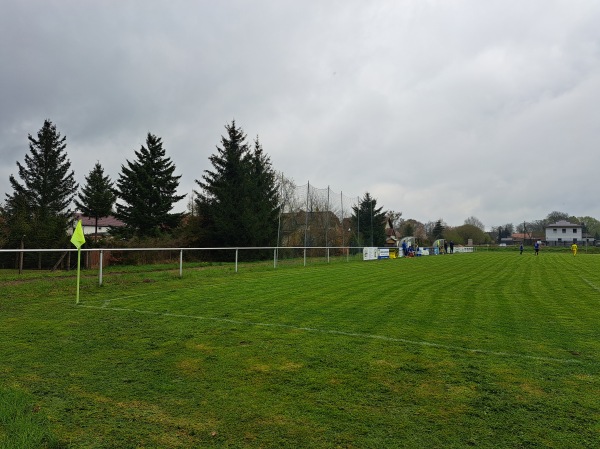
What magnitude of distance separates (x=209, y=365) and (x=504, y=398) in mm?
3039

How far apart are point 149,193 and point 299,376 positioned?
33.3 meters

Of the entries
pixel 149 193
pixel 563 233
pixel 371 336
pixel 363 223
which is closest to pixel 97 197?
pixel 149 193

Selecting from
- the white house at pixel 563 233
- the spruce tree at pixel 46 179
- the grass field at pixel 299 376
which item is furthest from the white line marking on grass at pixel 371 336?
the white house at pixel 563 233

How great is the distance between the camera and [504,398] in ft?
11.7

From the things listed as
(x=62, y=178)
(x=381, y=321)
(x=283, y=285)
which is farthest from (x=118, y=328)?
(x=62, y=178)

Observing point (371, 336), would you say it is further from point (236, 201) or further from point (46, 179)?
point (46, 179)

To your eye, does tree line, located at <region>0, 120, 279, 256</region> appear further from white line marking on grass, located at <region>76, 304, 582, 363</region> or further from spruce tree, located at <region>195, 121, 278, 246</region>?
white line marking on grass, located at <region>76, 304, 582, 363</region>

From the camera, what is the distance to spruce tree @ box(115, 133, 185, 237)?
33938 millimetres

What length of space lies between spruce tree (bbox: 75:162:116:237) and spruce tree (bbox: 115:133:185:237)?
1448 millimetres

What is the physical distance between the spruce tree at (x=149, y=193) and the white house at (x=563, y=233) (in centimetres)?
10556

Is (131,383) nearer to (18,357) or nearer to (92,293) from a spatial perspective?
(18,357)

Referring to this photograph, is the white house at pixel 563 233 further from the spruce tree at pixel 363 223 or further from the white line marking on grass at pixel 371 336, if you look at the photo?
the white line marking on grass at pixel 371 336

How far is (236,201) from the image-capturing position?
31.9m

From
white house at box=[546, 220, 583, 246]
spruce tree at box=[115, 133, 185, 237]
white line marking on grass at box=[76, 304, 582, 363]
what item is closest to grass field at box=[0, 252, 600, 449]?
white line marking on grass at box=[76, 304, 582, 363]
